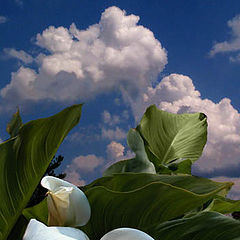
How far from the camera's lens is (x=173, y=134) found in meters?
0.90

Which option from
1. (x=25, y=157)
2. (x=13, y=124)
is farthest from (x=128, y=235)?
(x=13, y=124)

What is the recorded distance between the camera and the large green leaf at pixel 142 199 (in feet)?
1.16

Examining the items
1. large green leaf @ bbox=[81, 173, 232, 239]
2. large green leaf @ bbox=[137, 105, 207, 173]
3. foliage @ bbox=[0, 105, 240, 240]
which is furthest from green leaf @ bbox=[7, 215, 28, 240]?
large green leaf @ bbox=[137, 105, 207, 173]

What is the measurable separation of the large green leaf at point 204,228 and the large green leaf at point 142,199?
1 cm

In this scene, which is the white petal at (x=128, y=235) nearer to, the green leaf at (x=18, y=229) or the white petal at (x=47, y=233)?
the white petal at (x=47, y=233)

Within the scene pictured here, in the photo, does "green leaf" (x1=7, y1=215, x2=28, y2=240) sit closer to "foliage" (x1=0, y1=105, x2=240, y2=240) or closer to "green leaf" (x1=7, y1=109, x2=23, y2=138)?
"foliage" (x1=0, y1=105, x2=240, y2=240)

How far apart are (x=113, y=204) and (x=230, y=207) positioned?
21cm

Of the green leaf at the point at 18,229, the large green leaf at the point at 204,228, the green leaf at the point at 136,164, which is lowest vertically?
the green leaf at the point at 18,229

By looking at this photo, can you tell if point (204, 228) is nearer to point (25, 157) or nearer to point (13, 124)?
point (25, 157)

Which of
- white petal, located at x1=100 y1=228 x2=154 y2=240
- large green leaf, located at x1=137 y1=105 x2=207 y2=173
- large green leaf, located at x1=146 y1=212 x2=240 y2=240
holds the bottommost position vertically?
white petal, located at x1=100 y1=228 x2=154 y2=240

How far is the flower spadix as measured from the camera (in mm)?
364

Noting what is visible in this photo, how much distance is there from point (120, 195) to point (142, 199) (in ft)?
0.08

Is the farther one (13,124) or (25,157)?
(13,124)

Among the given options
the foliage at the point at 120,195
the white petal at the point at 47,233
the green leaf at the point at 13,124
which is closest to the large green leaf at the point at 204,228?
the foliage at the point at 120,195
